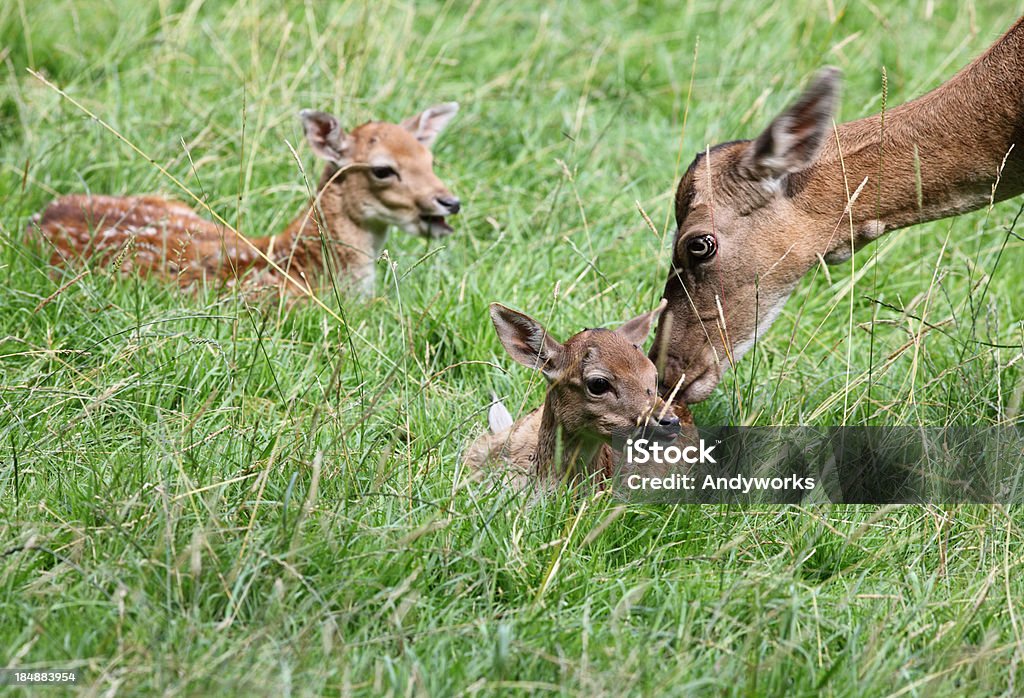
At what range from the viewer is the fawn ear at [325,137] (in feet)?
19.1

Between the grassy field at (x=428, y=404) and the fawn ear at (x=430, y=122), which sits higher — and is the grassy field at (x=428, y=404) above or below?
below

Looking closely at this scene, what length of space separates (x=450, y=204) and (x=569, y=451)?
193 centimetres

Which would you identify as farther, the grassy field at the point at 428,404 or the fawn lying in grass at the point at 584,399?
the fawn lying in grass at the point at 584,399

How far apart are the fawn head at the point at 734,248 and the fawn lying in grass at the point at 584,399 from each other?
11.0 inches

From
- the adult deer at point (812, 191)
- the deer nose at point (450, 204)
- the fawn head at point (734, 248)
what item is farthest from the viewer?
the deer nose at point (450, 204)

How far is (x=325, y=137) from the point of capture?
235 inches

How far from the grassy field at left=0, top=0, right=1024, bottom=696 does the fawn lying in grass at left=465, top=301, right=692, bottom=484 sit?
249 millimetres

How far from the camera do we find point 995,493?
387 cm

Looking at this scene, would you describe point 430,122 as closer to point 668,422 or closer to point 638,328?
point 638,328

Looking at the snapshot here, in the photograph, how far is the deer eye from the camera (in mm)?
4359

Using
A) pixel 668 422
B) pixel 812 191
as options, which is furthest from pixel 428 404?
pixel 812 191

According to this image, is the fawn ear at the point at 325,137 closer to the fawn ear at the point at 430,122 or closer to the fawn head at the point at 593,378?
the fawn ear at the point at 430,122

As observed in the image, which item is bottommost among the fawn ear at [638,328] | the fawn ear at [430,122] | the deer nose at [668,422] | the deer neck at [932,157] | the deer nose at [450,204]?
the deer nose at [668,422]

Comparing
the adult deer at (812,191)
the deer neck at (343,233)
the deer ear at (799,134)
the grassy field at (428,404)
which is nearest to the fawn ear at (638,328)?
the adult deer at (812,191)
